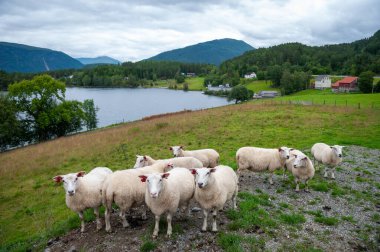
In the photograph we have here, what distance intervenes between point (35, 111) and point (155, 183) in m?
46.1

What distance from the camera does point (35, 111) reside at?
152 ft

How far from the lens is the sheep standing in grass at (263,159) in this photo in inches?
511

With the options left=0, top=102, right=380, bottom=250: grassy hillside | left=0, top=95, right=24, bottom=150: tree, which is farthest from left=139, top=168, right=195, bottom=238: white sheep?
left=0, top=95, right=24, bottom=150: tree

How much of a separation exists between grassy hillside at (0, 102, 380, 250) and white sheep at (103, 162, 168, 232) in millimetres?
1847

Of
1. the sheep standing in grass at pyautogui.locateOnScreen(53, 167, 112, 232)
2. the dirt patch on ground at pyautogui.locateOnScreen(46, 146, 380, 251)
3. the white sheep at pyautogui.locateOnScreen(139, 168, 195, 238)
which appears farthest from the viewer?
the sheep standing in grass at pyautogui.locateOnScreen(53, 167, 112, 232)

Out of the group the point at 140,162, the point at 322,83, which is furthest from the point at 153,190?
the point at 322,83

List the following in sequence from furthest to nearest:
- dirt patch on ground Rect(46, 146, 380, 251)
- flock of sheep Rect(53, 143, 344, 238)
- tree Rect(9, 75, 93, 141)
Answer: tree Rect(9, 75, 93, 141) < flock of sheep Rect(53, 143, 344, 238) < dirt patch on ground Rect(46, 146, 380, 251)

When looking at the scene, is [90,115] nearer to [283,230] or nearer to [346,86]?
[283,230]

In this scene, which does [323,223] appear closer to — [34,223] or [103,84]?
[34,223]

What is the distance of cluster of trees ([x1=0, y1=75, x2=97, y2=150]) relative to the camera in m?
42.5

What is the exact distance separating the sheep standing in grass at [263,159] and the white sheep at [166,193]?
179 inches

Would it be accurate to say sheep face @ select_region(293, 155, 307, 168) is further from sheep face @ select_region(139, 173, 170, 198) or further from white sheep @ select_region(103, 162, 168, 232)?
white sheep @ select_region(103, 162, 168, 232)

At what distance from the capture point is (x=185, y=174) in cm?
964

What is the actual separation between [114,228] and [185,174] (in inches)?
116
